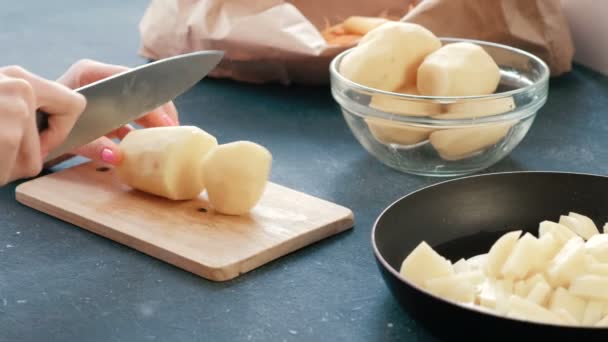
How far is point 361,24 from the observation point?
1.50 metres

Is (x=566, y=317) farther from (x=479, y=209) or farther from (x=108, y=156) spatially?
(x=108, y=156)

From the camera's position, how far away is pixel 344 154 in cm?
123

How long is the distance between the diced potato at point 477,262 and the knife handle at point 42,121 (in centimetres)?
45

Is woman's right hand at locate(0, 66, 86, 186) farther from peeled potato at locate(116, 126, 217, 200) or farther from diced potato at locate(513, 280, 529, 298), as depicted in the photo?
diced potato at locate(513, 280, 529, 298)

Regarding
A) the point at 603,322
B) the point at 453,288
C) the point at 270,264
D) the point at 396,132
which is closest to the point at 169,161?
the point at 270,264

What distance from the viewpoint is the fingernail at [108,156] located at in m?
1.06

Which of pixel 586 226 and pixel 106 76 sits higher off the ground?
pixel 106 76

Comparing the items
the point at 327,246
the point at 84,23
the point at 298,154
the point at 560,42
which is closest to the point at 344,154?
the point at 298,154

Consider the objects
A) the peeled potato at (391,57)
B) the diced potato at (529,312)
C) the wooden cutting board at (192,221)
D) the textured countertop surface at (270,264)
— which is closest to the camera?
the diced potato at (529,312)

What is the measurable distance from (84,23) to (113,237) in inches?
Result: 38.2

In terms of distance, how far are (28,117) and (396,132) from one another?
0.45 meters

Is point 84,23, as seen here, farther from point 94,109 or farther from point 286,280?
point 286,280

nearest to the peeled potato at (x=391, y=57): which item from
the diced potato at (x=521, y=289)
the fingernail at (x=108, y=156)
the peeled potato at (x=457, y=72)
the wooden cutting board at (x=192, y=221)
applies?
the peeled potato at (x=457, y=72)

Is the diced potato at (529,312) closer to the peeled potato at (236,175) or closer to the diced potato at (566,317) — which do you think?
the diced potato at (566,317)
